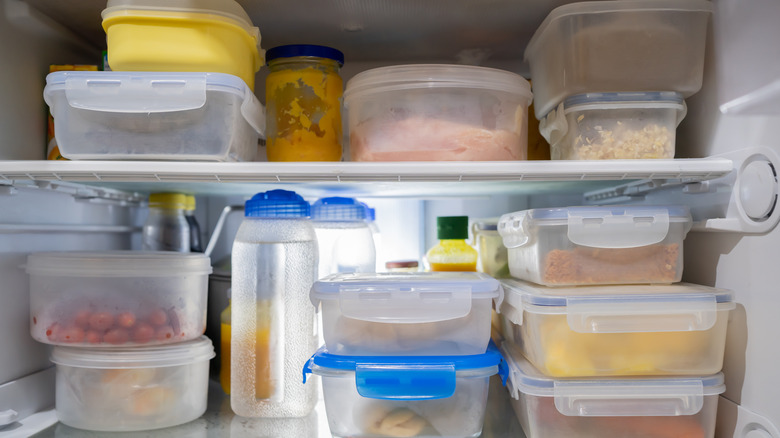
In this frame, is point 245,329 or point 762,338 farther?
point 245,329

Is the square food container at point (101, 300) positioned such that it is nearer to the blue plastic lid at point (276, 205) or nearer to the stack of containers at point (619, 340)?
the blue plastic lid at point (276, 205)

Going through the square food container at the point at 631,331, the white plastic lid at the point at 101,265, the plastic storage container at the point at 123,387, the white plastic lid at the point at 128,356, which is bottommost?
the plastic storage container at the point at 123,387

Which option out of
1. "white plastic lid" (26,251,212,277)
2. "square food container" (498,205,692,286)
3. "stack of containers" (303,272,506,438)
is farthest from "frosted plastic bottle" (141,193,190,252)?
"square food container" (498,205,692,286)

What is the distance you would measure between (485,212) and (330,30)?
0.67 meters

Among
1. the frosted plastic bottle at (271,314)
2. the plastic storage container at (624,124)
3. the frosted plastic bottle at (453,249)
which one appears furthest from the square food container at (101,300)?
the plastic storage container at (624,124)

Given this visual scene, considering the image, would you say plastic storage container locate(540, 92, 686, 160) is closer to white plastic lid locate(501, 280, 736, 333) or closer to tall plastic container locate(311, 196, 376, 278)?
white plastic lid locate(501, 280, 736, 333)

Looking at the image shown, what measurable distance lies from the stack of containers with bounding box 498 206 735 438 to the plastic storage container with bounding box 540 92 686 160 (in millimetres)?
103

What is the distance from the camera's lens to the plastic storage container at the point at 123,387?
911 mm

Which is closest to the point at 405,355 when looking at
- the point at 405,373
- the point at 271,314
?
the point at 405,373

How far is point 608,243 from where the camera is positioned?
0.84m

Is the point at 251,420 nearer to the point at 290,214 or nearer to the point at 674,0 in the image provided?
the point at 290,214

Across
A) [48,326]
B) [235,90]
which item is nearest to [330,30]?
[235,90]

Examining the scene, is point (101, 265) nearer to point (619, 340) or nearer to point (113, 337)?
point (113, 337)

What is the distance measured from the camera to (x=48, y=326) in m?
0.92
